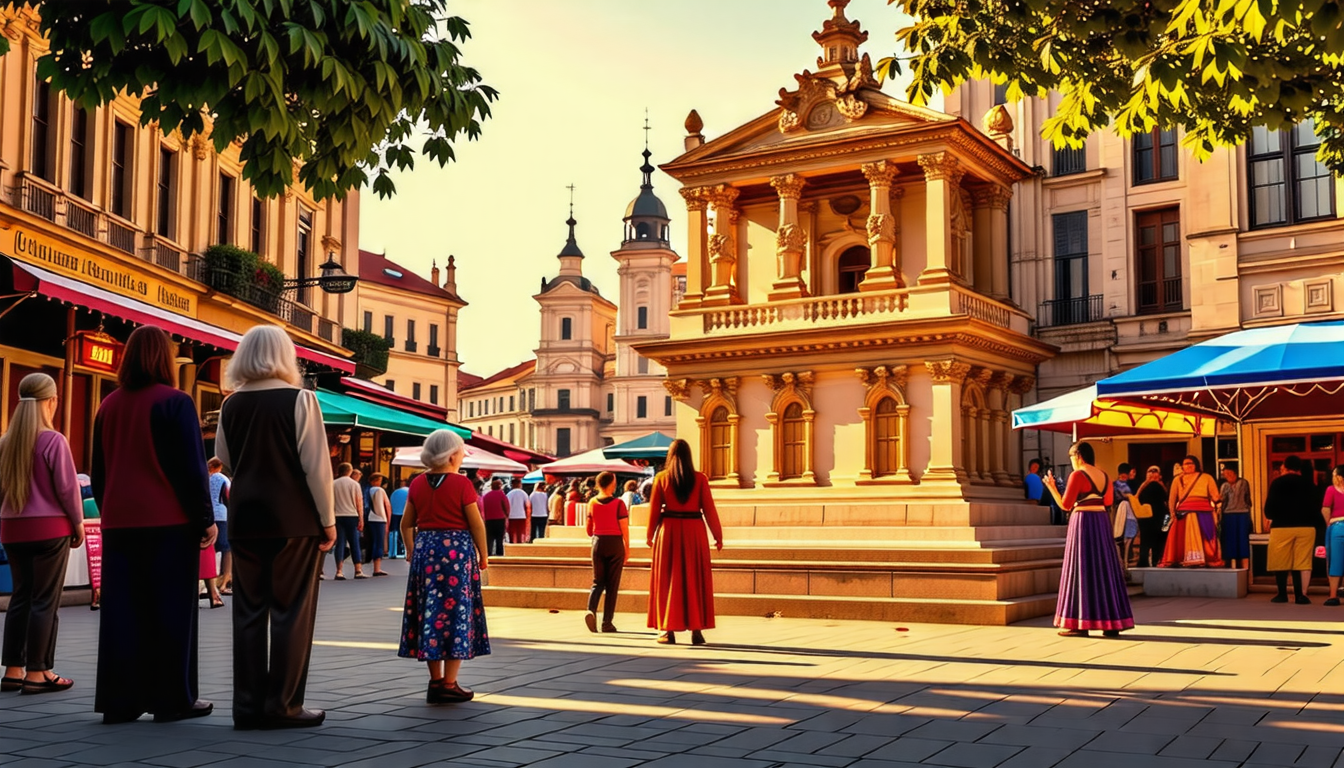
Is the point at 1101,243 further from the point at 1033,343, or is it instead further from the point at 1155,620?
the point at 1155,620

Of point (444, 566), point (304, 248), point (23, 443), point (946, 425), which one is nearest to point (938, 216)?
point (946, 425)

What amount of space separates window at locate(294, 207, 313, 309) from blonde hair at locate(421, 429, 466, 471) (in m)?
27.7

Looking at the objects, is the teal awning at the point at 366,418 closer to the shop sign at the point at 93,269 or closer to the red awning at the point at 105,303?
the red awning at the point at 105,303

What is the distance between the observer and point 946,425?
22203 mm

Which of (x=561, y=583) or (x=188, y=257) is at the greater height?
(x=188, y=257)

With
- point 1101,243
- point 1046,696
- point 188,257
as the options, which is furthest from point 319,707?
point 1101,243

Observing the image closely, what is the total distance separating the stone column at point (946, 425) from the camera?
22000 mm

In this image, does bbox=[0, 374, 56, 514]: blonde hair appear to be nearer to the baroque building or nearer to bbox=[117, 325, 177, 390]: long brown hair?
bbox=[117, 325, 177, 390]: long brown hair

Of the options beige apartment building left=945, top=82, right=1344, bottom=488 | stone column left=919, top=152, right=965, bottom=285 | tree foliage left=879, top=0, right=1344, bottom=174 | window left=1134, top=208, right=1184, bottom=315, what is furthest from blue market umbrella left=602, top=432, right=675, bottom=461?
tree foliage left=879, top=0, right=1344, bottom=174

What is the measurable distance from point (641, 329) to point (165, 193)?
78.2 meters

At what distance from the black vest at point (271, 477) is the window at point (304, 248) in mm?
29104

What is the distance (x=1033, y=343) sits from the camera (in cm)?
2570

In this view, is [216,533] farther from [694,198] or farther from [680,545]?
[694,198]

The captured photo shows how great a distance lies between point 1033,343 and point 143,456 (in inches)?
817
